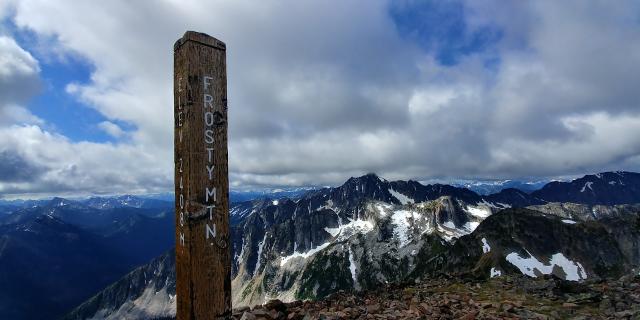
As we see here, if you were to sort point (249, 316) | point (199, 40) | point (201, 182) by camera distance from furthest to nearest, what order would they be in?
point (249, 316)
point (199, 40)
point (201, 182)

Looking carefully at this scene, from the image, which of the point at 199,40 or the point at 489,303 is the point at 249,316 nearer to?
the point at 199,40

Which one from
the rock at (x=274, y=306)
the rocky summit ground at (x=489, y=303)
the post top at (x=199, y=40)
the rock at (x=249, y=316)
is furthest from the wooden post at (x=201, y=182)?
the rock at (x=274, y=306)

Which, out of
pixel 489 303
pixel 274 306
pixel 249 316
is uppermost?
pixel 249 316

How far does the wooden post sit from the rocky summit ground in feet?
7.60

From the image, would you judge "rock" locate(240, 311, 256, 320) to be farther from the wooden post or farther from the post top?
the post top

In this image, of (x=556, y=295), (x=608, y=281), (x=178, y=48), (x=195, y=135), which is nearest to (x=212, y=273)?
(x=195, y=135)

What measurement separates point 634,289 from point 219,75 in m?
25.0

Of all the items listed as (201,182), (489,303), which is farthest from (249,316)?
(489,303)

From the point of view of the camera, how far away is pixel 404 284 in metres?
27.2

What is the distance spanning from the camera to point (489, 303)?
15.8 m

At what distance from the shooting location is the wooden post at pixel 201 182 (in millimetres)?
7035

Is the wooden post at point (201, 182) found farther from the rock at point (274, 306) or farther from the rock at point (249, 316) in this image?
the rock at point (274, 306)

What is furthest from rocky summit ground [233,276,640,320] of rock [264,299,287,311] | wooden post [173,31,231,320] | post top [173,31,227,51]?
post top [173,31,227,51]

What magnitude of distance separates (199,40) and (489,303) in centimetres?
1519
